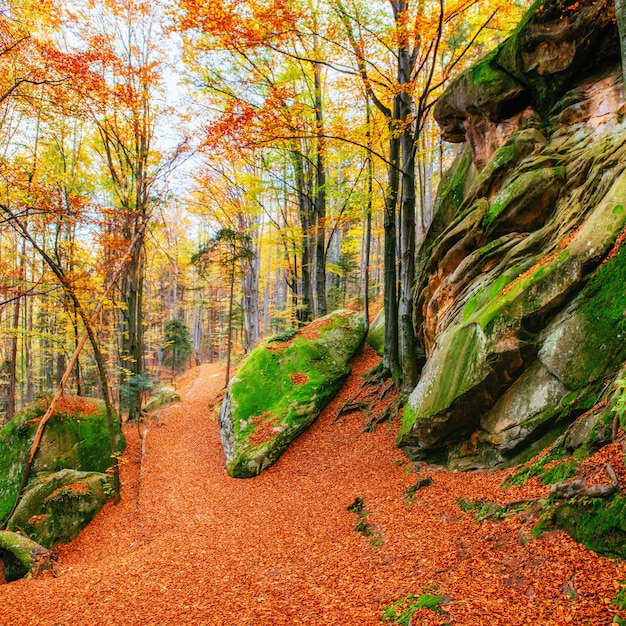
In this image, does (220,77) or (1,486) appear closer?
(1,486)

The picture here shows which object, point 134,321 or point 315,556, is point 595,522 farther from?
point 134,321

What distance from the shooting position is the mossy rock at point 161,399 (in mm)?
17188

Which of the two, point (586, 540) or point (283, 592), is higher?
point (586, 540)

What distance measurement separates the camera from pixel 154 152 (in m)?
13.3

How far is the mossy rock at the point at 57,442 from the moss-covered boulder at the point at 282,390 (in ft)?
12.1

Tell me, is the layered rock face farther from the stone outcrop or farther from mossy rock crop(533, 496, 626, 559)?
the stone outcrop

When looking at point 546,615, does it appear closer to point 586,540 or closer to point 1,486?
point 586,540

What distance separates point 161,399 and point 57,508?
9059 millimetres

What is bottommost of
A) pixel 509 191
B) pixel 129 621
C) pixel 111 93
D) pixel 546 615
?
pixel 129 621

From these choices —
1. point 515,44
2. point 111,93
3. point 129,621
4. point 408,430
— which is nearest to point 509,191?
point 515,44

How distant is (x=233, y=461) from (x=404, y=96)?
10548mm

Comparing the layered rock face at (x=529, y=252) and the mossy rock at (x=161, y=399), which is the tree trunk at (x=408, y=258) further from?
the mossy rock at (x=161, y=399)

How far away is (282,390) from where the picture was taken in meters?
11.7

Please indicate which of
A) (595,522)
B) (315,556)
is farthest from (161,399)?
(595,522)
